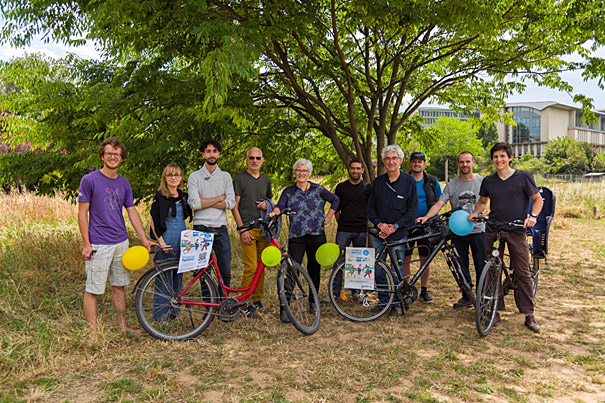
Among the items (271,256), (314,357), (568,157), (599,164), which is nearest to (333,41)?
(271,256)

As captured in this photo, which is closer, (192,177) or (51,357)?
(51,357)

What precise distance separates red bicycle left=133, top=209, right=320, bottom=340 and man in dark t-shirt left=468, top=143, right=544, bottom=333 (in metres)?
2.05

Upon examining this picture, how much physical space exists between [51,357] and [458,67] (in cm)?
830

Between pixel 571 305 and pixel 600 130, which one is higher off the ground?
pixel 600 130

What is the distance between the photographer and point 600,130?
93.2 metres

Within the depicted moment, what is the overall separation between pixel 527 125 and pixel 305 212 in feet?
297

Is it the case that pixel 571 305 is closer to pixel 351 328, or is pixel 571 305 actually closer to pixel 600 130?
pixel 351 328

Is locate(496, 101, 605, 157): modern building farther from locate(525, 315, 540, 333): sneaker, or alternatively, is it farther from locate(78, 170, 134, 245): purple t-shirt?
locate(78, 170, 134, 245): purple t-shirt

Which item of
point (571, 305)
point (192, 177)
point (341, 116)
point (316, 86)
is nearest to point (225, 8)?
point (192, 177)

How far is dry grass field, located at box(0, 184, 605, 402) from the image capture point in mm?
3369

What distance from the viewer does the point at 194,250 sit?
452 cm

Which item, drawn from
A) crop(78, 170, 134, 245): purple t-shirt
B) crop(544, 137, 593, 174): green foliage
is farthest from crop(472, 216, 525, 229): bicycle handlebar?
crop(544, 137, 593, 174): green foliage

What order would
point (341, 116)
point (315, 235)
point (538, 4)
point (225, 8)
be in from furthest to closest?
point (341, 116) < point (538, 4) < point (225, 8) < point (315, 235)

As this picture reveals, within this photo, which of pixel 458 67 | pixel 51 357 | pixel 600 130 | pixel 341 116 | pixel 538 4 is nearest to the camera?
pixel 51 357
